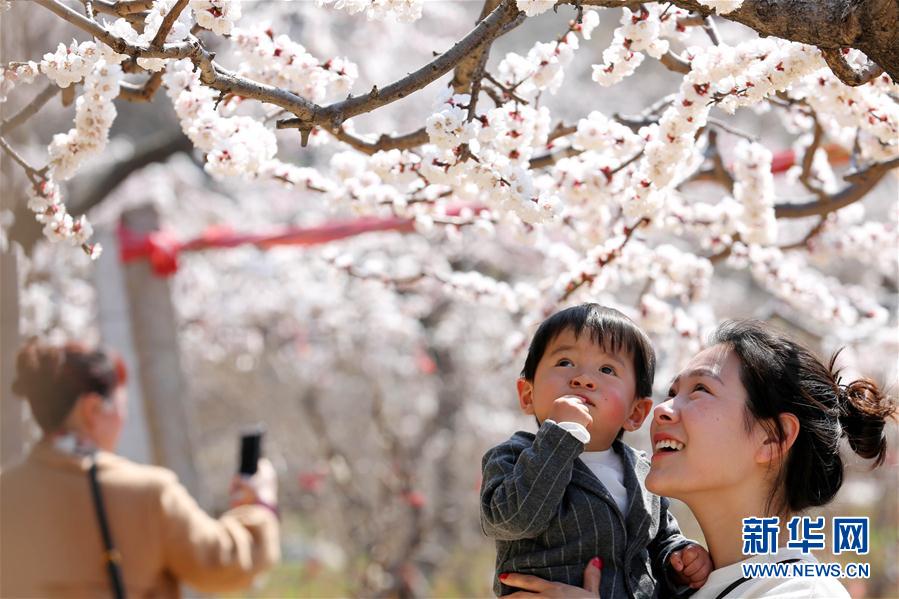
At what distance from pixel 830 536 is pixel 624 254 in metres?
1.12

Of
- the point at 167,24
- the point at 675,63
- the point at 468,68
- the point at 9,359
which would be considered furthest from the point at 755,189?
the point at 9,359

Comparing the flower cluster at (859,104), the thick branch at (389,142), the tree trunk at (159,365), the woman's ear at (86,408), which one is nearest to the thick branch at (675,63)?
the flower cluster at (859,104)

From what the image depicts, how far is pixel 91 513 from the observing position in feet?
7.92

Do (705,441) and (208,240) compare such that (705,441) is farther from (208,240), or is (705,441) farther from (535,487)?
→ (208,240)

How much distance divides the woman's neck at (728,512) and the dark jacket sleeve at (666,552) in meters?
0.07

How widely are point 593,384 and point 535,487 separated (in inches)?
9.2

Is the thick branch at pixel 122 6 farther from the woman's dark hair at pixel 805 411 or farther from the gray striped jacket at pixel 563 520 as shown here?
the woman's dark hair at pixel 805 411

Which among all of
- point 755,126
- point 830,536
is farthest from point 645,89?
point 830,536

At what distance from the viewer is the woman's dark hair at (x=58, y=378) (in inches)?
99.1

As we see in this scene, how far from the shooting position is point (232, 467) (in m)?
11.2

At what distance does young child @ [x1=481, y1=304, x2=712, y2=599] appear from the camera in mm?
1539

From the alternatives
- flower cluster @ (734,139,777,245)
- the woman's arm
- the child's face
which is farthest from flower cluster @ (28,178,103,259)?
flower cluster @ (734,139,777,245)

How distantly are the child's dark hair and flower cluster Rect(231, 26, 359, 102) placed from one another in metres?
0.75

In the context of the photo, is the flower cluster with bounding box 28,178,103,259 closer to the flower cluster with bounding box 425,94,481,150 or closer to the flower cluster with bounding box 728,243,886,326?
the flower cluster with bounding box 425,94,481,150
